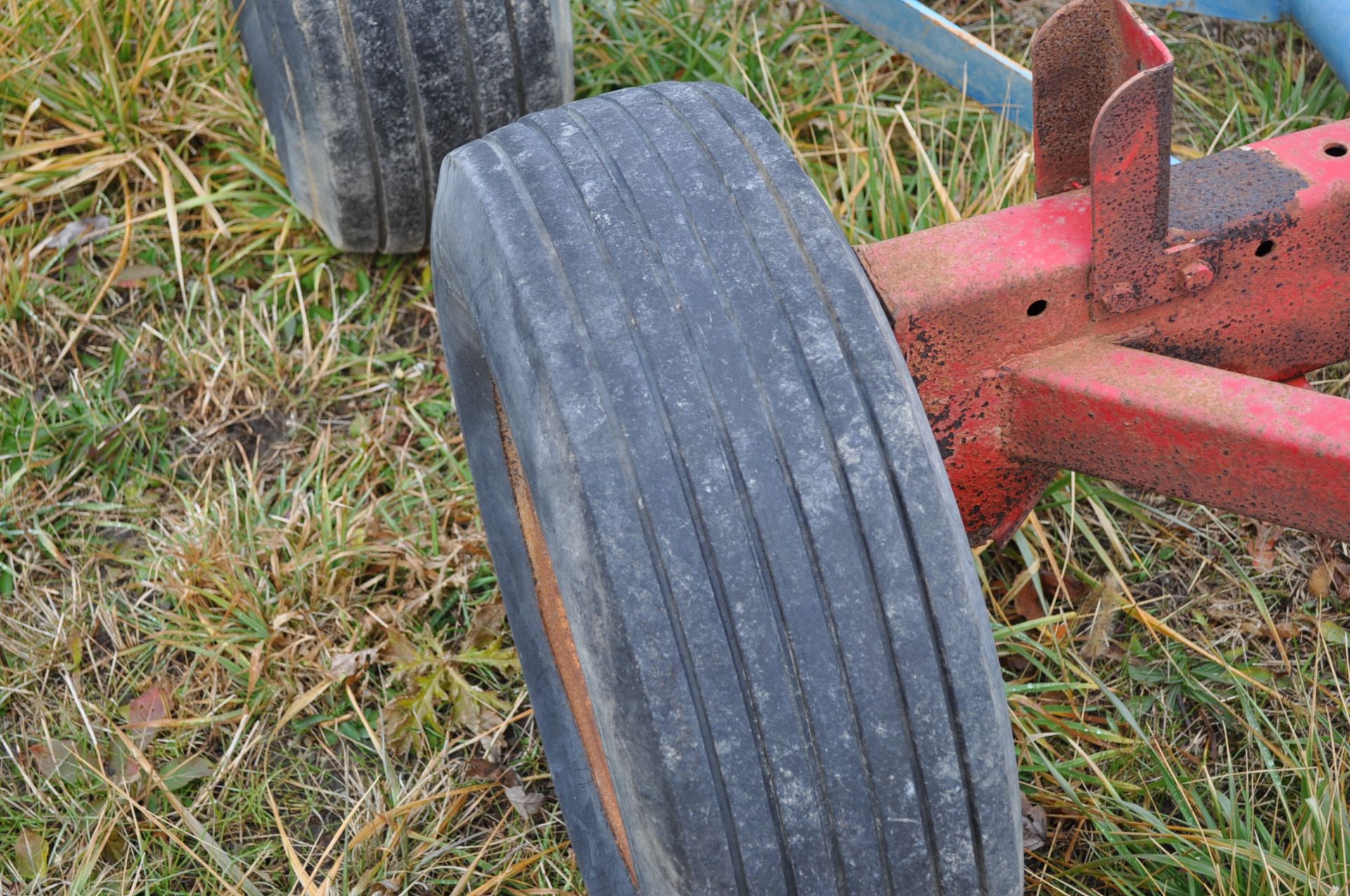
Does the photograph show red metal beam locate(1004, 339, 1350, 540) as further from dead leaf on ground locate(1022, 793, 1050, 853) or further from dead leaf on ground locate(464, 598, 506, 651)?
dead leaf on ground locate(464, 598, 506, 651)

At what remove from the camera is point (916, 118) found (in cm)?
288

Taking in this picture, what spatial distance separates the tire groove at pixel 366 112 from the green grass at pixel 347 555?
28cm

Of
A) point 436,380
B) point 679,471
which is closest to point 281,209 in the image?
point 436,380

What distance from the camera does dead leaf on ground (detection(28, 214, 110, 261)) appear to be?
9.37 ft

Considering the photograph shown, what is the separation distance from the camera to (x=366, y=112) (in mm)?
2330

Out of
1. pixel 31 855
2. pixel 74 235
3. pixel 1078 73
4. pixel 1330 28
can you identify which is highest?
pixel 1078 73

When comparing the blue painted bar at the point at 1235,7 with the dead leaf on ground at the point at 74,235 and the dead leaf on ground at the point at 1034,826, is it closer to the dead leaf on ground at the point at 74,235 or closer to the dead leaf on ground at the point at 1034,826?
the dead leaf on ground at the point at 1034,826

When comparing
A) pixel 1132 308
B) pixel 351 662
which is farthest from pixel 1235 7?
pixel 351 662

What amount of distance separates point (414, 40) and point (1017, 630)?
146 centimetres

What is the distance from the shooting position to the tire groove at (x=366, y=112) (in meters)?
2.21

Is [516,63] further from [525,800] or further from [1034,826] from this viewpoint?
[1034,826]

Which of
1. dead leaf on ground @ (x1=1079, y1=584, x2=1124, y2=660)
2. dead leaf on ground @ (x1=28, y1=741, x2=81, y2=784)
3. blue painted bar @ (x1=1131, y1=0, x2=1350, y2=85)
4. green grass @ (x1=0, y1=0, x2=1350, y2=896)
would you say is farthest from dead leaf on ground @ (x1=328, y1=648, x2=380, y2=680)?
blue painted bar @ (x1=1131, y1=0, x2=1350, y2=85)

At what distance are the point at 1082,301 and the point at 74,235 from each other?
91.0 inches

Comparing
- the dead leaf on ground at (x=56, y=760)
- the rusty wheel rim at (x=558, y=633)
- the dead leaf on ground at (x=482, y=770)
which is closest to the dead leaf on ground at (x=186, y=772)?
the dead leaf on ground at (x=56, y=760)
